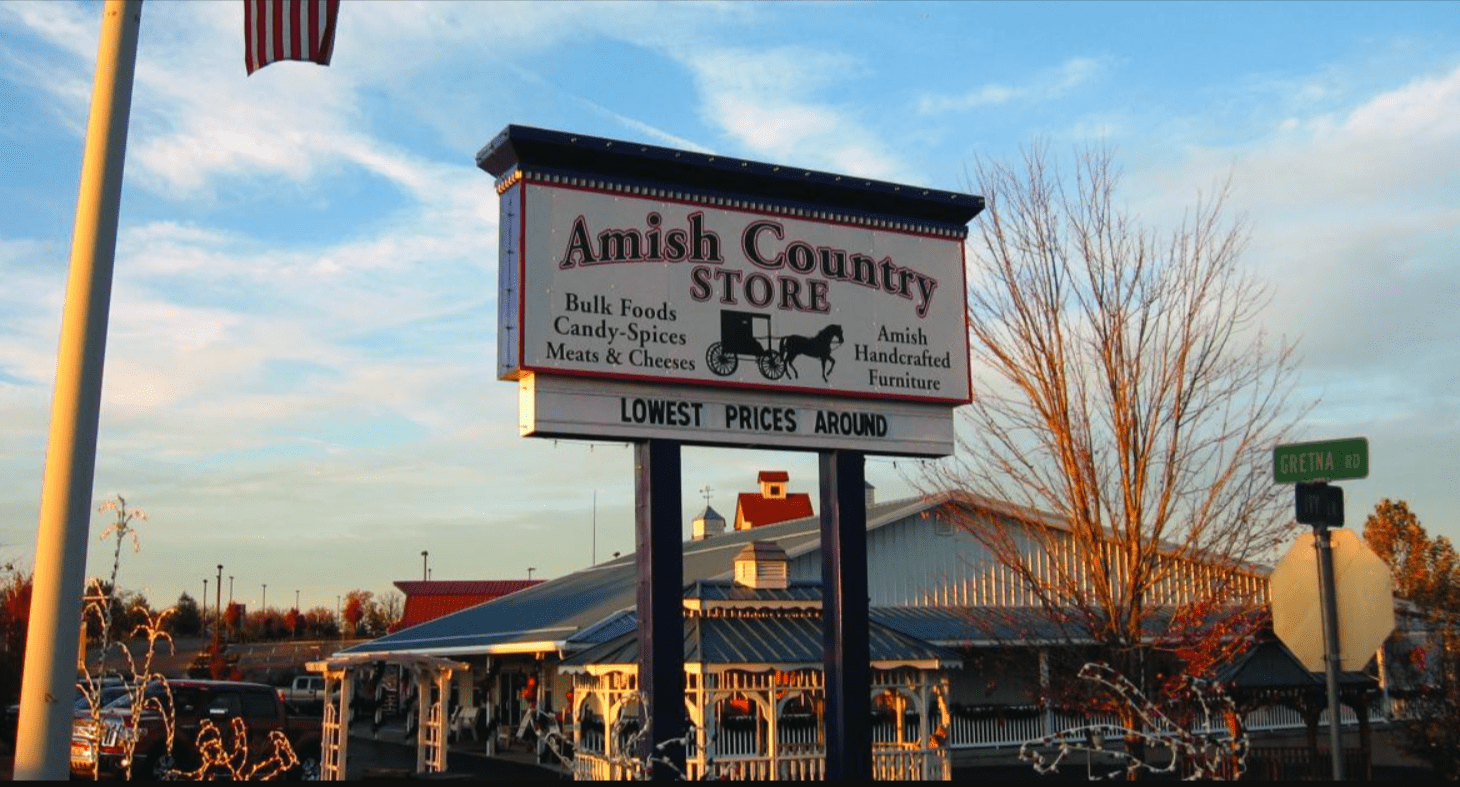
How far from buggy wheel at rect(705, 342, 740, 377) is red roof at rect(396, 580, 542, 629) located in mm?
43912

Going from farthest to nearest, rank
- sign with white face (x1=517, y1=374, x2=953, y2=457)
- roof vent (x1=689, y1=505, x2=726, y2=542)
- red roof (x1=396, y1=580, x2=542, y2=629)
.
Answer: red roof (x1=396, y1=580, x2=542, y2=629) < roof vent (x1=689, y1=505, x2=726, y2=542) < sign with white face (x1=517, y1=374, x2=953, y2=457)

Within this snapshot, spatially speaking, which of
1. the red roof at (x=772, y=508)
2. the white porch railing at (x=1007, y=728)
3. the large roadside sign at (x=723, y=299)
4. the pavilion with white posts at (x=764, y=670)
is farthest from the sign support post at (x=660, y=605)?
the red roof at (x=772, y=508)

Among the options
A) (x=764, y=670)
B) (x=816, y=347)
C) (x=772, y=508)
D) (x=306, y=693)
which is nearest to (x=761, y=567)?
(x=764, y=670)

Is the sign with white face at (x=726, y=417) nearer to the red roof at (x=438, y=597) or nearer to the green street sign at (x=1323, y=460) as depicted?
the green street sign at (x=1323, y=460)

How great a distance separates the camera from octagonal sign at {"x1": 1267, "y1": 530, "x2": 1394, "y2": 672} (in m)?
7.97

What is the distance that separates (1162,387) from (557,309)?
7.08 metres

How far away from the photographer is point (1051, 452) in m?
15.7

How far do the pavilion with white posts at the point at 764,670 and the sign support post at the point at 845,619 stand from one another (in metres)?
3.13

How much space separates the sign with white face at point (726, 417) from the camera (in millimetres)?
13102

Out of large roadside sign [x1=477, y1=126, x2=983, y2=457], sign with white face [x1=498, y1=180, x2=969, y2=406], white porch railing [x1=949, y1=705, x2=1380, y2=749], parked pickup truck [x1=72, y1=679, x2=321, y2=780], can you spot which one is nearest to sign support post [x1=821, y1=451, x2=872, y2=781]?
large roadside sign [x1=477, y1=126, x2=983, y2=457]

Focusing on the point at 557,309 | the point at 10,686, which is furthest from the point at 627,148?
the point at 10,686

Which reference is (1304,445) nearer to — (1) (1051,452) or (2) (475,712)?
(1) (1051,452)

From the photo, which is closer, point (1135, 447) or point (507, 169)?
point (507, 169)

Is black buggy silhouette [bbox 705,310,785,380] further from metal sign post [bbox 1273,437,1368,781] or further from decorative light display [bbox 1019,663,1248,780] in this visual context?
metal sign post [bbox 1273,437,1368,781]
